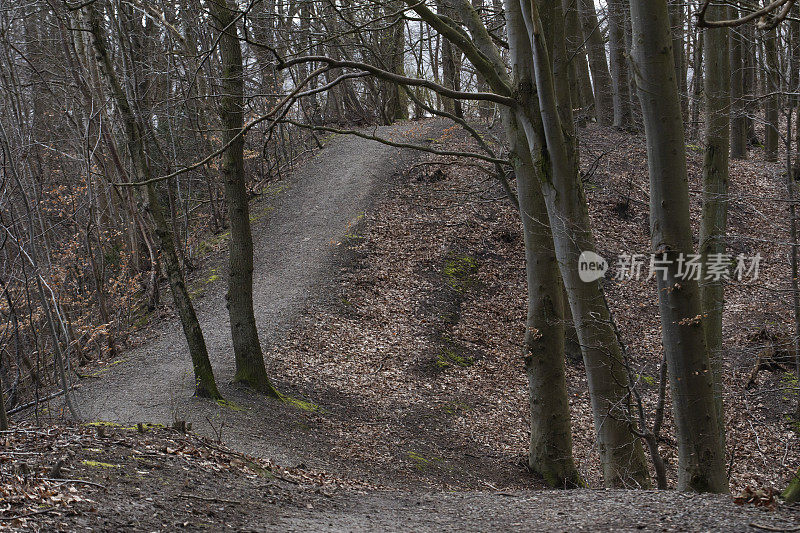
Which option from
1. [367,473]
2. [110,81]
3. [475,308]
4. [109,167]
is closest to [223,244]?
[109,167]

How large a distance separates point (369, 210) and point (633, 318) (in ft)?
22.5

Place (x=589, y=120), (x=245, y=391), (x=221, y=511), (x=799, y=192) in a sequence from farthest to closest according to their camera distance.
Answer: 1. (x=589, y=120)
2. (x=799, y=192)
3. (x=245, y=391)
4. (x=221, y=511)

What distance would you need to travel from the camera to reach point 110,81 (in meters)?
7.19

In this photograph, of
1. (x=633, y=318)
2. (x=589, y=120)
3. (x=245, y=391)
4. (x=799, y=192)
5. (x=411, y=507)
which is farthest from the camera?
(x=589, y=120)

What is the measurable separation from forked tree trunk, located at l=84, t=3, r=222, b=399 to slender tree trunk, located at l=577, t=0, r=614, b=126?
14.6m

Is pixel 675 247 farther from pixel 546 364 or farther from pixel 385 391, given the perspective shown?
pixel 385 391

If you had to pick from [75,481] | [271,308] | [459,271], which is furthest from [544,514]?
[459,271]

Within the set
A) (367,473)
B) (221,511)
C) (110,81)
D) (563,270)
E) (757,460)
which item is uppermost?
(110,81)

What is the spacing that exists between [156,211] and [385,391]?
4.54 metres

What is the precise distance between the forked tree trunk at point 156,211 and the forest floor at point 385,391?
1.44 ft

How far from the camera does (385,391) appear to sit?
9.88 metres

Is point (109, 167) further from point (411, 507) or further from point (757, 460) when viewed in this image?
point (757, 460)

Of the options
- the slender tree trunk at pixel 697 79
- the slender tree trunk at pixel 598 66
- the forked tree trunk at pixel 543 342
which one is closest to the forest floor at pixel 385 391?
the forked tree trunk at pixel 543 342

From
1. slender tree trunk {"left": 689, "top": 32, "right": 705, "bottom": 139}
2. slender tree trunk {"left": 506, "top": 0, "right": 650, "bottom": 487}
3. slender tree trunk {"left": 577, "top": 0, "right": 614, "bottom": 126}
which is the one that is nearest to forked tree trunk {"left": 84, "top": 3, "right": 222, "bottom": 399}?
slender tree trunk {"left": 506, "top": 0, "right": 650, "bottom": 487}
